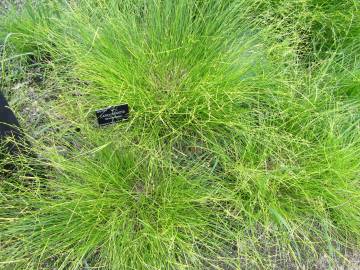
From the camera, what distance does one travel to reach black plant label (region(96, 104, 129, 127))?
1356 millimetres

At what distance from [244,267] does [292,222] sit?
221 millimetres

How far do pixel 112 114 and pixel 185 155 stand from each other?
11.5 inches

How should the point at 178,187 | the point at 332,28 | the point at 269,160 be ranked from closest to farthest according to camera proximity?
the point at 178,187 < the point at 269,160 < the point at 332,28

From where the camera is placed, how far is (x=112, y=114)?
1.37 meters

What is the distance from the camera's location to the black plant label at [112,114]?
1.36m

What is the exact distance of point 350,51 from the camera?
175cm

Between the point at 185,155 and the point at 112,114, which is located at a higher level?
the point at 112,114

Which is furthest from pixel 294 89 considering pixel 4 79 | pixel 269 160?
pixel 4 79

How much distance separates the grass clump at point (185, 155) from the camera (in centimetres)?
132

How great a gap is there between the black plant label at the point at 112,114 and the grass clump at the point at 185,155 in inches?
2.6

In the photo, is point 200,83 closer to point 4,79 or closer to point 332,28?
point 332,28

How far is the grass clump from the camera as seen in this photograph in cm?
132

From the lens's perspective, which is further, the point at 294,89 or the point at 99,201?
the point at 294,89

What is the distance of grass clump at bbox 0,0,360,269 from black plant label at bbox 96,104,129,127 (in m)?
0.07
